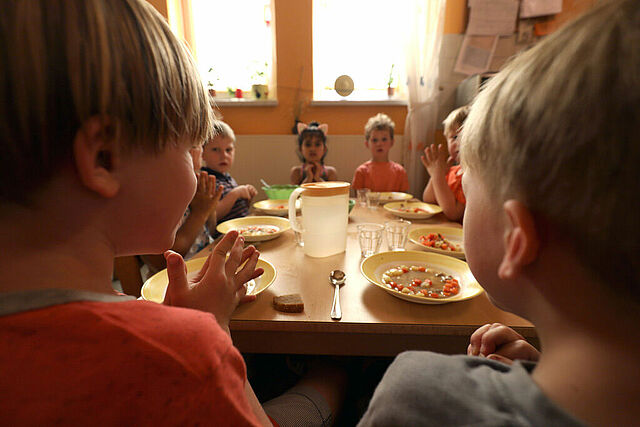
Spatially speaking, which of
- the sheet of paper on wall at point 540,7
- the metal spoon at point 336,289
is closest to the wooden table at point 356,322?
the metal spoon at point 336,289

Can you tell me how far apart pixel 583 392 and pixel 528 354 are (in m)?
0.26

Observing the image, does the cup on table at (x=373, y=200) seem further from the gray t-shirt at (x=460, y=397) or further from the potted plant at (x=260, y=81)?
the potted plant at (x=260, y=81)

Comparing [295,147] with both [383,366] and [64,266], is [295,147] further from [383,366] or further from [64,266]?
[64,266]

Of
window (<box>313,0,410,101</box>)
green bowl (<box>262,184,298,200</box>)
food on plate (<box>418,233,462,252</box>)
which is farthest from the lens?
window (<box>313,0,410,101</box>)

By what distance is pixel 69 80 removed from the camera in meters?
0.30

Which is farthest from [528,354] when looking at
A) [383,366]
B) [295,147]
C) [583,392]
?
[295,147]

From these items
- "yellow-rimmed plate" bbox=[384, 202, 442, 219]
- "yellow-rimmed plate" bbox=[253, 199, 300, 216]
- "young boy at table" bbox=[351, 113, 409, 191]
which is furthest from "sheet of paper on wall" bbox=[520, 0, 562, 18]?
"yellow-rimmed plate" bbox=[253, 199, 300, 216]

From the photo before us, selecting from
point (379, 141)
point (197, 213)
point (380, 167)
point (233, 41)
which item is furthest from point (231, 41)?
point (197, 213)

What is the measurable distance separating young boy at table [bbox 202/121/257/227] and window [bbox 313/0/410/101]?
138cm

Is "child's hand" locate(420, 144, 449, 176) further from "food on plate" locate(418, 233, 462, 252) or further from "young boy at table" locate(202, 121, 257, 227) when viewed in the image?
"young boy at table" locate(202, 121, 257, 227)

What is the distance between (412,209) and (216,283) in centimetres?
123

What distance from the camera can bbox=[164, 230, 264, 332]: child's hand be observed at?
1.77ft

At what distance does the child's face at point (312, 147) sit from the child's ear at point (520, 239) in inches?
84.6

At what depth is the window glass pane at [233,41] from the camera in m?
2.94
